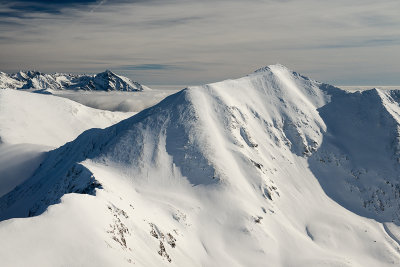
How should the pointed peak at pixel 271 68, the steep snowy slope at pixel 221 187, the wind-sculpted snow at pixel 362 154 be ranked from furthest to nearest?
the pointed peak at pixel 271 68 < the wind-sculpted snow at pixel 362 154 < the steep snowy slope at pixel 221 187

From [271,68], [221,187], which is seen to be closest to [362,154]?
[271,68]

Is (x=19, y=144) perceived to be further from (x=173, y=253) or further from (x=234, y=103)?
(x=173, y=253)

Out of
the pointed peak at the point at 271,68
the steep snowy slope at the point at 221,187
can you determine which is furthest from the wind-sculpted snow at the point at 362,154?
the pointed peak at the point at 271,68

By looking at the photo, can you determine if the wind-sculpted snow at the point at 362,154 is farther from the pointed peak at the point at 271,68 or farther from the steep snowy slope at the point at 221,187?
the pointed peak at the point at 271,68

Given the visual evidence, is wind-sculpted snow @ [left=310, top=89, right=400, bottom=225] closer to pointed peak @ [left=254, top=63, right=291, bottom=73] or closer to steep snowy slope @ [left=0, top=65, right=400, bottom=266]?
steep snowy slope @ [left=0, top=65, right=400, bottom=266]

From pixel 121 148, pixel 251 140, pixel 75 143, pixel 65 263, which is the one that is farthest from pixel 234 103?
pixel 65 263

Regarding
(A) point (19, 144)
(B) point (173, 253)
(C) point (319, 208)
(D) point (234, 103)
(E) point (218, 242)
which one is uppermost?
(D) point (234, 103)

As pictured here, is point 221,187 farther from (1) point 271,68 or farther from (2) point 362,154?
(1) point 271,68

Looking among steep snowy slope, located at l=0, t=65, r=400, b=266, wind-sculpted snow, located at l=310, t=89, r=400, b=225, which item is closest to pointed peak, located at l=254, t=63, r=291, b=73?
steep snowy slope, located at l=0, t=65, r=400, b=266
